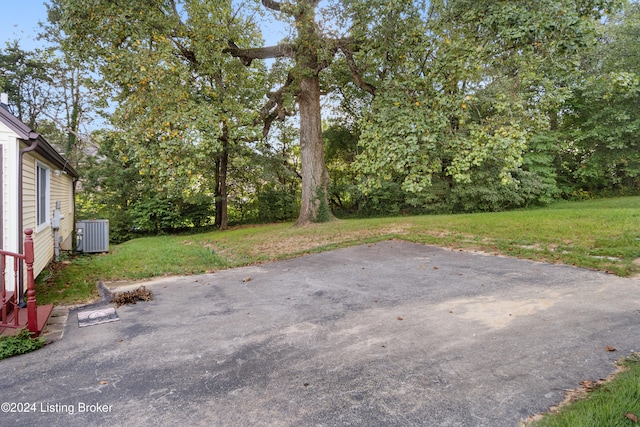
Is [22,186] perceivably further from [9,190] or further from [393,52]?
[393,52]

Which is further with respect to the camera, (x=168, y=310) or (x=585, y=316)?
(x=168, y=310)

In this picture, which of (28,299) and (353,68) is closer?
(28,299)

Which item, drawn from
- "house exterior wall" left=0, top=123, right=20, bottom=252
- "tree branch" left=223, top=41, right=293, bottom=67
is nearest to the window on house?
"house exterior wall" left=0, top=123, right=20, bottom=252

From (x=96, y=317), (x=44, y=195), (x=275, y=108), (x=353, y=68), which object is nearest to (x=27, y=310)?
(x=96, y=317)

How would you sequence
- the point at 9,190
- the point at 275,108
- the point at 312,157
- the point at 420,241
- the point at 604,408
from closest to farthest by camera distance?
the point at 604,408
the point at 9,190
the point at 420,241
the point at 312,157
the point at 275,108

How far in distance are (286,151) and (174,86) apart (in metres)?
14.0

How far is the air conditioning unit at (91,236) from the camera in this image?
11.2 meters

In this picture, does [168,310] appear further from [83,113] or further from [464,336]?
[83,113]

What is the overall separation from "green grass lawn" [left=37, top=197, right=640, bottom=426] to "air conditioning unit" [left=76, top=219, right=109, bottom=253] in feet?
8.30

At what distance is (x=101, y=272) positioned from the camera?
274 inches

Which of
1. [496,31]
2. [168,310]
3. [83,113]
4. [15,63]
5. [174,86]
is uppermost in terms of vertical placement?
[15,63]

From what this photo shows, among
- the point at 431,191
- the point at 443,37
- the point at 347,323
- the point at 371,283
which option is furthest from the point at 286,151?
the point at 347,323

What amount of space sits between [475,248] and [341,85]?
10.5 metres

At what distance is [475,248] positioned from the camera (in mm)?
7863
